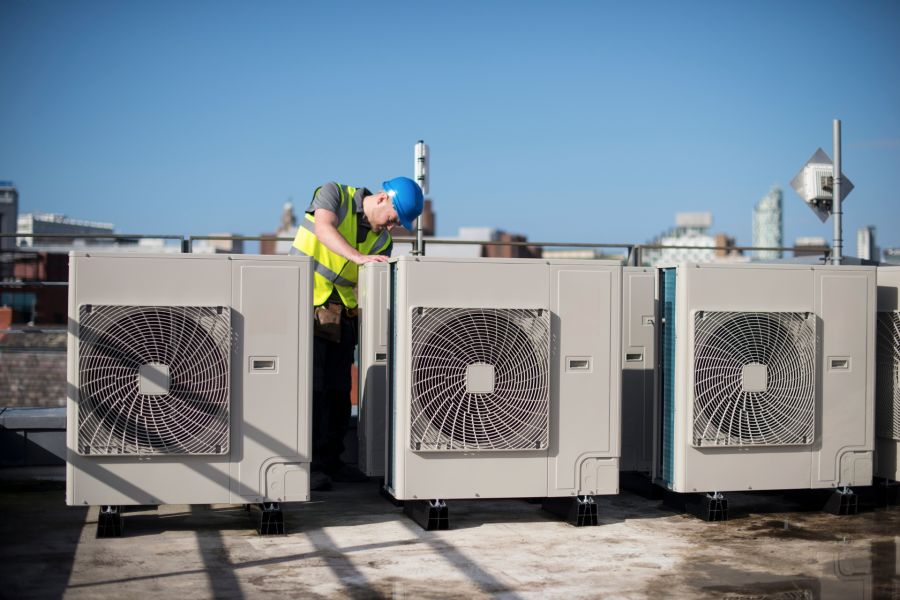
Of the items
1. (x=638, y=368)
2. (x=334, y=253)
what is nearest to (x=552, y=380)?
(x=638, y=368)

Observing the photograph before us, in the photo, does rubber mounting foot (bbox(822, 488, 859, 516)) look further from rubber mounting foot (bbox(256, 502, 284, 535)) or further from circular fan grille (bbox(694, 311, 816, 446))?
rubber mounting foot (bbox(256, 502, 284, 535))

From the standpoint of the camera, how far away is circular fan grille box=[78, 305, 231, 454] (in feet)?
16.5

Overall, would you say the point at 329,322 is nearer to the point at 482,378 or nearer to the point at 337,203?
the point at 337,203

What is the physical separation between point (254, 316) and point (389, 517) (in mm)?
1414

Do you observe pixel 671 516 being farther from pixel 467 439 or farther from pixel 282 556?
pixel 282 556

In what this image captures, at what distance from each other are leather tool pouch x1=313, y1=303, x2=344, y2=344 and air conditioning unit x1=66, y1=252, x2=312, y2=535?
101 centimetres

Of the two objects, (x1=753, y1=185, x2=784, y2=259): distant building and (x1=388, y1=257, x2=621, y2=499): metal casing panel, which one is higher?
(x1=753, y1=185, x2=784, y2=259): distant building

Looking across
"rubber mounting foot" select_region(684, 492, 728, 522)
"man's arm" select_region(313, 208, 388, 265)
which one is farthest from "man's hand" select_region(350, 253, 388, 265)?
"rubber mounting foot" select_region(684, 492, 728, 522)

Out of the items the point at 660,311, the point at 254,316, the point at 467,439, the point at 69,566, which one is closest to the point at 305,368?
the point at 254,316

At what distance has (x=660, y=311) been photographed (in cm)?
595

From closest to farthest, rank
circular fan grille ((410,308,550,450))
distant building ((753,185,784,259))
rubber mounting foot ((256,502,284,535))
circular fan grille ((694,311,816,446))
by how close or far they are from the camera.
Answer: rubber mounting foot ((256,502,284,535)) < circular fan grille ((410,308,550,450)) < circular fan grille ((694,311,816,446)) < distant building ((753,185,784,259))

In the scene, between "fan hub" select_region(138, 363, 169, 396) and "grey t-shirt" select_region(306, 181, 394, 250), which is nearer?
"fan hub" select_region(138, 363, 169, 396)

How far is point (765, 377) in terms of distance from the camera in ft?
18.8

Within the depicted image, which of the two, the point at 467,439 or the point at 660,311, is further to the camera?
the point at 660,311
